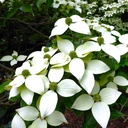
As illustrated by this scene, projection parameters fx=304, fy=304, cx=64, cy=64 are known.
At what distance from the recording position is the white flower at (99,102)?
0.70 m

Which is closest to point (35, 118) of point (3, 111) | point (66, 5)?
point (3, 111)

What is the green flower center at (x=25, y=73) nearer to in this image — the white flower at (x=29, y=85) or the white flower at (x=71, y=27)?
the white flower at (x=29, y=85)

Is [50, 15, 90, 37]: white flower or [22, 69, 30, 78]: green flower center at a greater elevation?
[50, 15, 90, 37]: white flower

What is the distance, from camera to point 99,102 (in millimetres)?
719

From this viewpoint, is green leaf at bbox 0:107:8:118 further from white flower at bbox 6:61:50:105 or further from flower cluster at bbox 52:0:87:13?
white flower at bbox 6:61:50:105

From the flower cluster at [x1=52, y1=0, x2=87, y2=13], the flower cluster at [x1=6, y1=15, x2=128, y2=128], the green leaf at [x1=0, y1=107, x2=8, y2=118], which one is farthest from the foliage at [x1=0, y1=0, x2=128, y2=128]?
the flower cluster at [x1=52, y1=0, x2=87, y2=13]

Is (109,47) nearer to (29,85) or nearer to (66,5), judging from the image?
(29,85)

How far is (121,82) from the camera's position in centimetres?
80

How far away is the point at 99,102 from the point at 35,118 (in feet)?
0.51

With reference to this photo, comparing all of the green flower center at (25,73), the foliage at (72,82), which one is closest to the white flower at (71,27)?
the foliage at (72,82)

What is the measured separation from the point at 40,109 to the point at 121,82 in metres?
0.24

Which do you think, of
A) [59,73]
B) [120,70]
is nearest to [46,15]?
[120,70]

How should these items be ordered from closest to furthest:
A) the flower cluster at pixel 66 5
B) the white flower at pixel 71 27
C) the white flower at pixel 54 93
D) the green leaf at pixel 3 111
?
the white flower at pixel 54 93, the white flower at pixel 71 27, the green leaf at pixel 3 111, the flower cluster at pixel 66 5

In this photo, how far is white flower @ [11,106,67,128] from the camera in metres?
0.70
